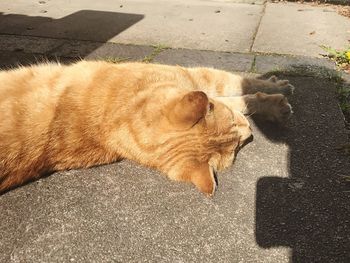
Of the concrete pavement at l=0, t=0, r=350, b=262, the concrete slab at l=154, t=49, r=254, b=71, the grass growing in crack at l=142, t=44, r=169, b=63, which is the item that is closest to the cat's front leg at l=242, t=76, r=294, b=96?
the concrete pavement at l=0, t=0, r=350, b=262

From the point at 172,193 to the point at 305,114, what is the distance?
165cm

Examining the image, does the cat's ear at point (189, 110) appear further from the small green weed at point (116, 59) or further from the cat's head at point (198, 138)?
the small green weed at point (116, 59)

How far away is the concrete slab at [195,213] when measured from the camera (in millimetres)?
2477

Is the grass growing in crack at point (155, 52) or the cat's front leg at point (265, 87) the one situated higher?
the cat's front leg at point (265, 87)

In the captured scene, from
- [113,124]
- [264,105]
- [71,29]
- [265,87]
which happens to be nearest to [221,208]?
[113,124]

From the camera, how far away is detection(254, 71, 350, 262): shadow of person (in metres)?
2.47

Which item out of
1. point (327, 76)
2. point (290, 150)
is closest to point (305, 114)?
point (290, 150)

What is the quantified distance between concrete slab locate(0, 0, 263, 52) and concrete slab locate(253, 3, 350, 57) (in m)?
0.23

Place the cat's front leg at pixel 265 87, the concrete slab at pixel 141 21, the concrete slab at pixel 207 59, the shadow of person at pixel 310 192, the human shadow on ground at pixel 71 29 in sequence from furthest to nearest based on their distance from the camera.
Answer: the concrete slab at pixel 141 21 < the human shadow on ground at pixel 71 29 < the concrete slab at pixel 207 59 < the cat's front leg at pixel 265 87 < the shadow of person at pixel 310 192

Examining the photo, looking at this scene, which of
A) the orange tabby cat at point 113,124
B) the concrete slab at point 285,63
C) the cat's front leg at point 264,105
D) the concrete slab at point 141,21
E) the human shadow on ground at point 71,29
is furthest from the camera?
the concrete slab at point 141,21

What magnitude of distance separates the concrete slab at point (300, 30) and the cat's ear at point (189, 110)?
2.67 m

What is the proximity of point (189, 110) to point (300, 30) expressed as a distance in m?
3.83

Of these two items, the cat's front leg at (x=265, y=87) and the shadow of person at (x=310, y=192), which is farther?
the cat's front leg at (x=265, y=87)

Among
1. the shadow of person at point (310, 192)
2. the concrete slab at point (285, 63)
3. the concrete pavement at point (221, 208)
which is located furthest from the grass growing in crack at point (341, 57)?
the shadow of person at point (310, 192)
